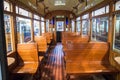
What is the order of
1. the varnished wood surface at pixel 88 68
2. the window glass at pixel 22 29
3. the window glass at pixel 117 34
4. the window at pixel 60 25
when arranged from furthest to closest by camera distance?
the window at pixel 60 25 → the window glass at pixel 22 29 → the window glass at pixel 117 34 → the varnished wood surface at pixel 88 68

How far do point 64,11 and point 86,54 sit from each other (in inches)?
303

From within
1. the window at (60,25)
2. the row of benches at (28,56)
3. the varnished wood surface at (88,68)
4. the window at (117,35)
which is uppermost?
the window at (60,25)

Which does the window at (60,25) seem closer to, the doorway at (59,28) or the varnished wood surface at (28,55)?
the doorway at (59,28)

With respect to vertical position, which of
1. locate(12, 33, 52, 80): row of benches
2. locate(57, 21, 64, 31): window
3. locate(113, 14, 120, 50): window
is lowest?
locate(12, 33, 52, 80): row of benches

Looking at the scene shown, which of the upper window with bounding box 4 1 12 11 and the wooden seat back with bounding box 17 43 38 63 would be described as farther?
the wooden seat back with bounding box 17 43 38 63

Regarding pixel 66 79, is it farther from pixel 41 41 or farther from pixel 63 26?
pixel 63 26

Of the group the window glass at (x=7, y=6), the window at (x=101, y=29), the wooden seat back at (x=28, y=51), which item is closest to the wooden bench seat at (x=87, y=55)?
the window at (x=101, y=29)

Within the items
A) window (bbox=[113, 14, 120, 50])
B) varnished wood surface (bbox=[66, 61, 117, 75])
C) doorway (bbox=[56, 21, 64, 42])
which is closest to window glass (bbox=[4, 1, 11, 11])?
varnished wood surface (bbox=[66, 61, 117, 75])

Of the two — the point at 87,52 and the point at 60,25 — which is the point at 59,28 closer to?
the point at 60,25

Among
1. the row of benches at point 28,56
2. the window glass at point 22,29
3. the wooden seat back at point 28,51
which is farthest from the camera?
the window glass at point 22,29

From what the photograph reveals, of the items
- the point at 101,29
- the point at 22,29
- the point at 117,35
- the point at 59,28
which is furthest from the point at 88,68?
the point at 59,28

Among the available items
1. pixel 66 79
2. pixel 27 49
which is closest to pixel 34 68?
pixel 27 49

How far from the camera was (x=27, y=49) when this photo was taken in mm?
3514

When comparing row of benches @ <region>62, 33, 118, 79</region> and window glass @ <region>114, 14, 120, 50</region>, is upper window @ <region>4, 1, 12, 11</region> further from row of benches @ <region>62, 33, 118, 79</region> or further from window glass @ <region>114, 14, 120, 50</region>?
window glass @ <region>114, 14, 120, 50</region>
